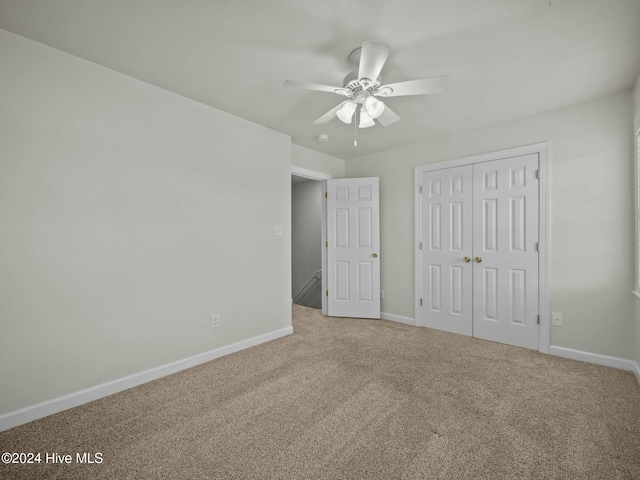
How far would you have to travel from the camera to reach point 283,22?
5.64 ft

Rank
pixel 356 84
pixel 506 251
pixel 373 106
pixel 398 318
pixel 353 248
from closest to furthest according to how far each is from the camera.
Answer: pixel 356 84 < pixel 373 106 < pixel 506 251 < pixel 398 318 < pixel 353 248

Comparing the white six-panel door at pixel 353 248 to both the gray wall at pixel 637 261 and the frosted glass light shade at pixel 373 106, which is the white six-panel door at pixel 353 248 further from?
the gray wall at pixel 637 261

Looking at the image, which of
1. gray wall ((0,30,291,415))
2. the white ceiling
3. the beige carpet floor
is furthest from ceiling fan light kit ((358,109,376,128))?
the beige carpet floor

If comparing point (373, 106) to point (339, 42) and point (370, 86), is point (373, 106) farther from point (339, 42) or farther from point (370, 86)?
point (339, 42)

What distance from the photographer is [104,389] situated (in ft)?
7.08

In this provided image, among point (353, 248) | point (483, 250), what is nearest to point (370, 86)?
point (483, 250)

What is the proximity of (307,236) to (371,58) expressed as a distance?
4.56 meters

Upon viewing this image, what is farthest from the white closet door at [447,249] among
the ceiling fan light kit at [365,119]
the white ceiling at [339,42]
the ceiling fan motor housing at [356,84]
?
the ceiling fan motor housing at [356,84]

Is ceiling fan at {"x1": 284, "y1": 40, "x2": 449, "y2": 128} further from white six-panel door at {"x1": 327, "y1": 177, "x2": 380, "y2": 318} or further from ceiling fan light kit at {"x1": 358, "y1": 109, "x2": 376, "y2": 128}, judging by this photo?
white six-panel door at {"x1": 327, "y1": 177, "x2": 380, "y2": 318}

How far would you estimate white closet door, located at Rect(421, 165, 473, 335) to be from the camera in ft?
11.4

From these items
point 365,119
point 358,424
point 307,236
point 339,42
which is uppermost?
point 339,42

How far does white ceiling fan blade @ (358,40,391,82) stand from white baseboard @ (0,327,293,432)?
266 cm

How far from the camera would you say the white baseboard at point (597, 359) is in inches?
99.7

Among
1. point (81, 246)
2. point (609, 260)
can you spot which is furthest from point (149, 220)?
point (609, 260)
